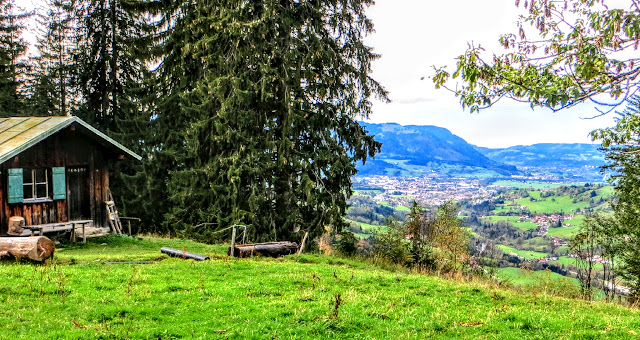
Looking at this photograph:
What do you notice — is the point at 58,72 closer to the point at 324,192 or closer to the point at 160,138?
the point at 160,138

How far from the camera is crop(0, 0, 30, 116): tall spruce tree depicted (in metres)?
29.2

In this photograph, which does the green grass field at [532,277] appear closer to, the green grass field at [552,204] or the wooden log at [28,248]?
the wooden log at [28,248]

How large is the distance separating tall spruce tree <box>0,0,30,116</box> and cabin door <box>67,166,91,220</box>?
560 inches

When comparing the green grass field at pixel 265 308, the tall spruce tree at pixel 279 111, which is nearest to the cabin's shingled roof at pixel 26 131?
the tall spruce tree at pixel 279 111

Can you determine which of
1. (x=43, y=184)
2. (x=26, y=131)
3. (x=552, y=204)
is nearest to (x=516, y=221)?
(x=552, y=204)

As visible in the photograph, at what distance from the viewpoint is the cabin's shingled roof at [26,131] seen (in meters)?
15.9

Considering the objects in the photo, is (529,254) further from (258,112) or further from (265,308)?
(265,308)

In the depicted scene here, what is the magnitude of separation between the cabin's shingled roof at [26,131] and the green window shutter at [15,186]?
1.16 metres

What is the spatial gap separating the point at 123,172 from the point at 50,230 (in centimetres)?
1269

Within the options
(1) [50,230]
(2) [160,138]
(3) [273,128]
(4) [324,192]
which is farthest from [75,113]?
(4) [324,192]

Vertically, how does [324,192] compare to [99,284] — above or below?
above

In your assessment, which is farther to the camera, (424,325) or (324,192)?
(324,192)

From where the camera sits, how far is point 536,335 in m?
7.25

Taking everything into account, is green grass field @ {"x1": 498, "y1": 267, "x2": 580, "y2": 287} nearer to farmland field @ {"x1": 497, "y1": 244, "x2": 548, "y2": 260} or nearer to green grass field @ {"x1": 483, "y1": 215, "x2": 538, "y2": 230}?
farmland field @ {"x1": 497, "y1": 244, "x2": 548, "y2": 260}
